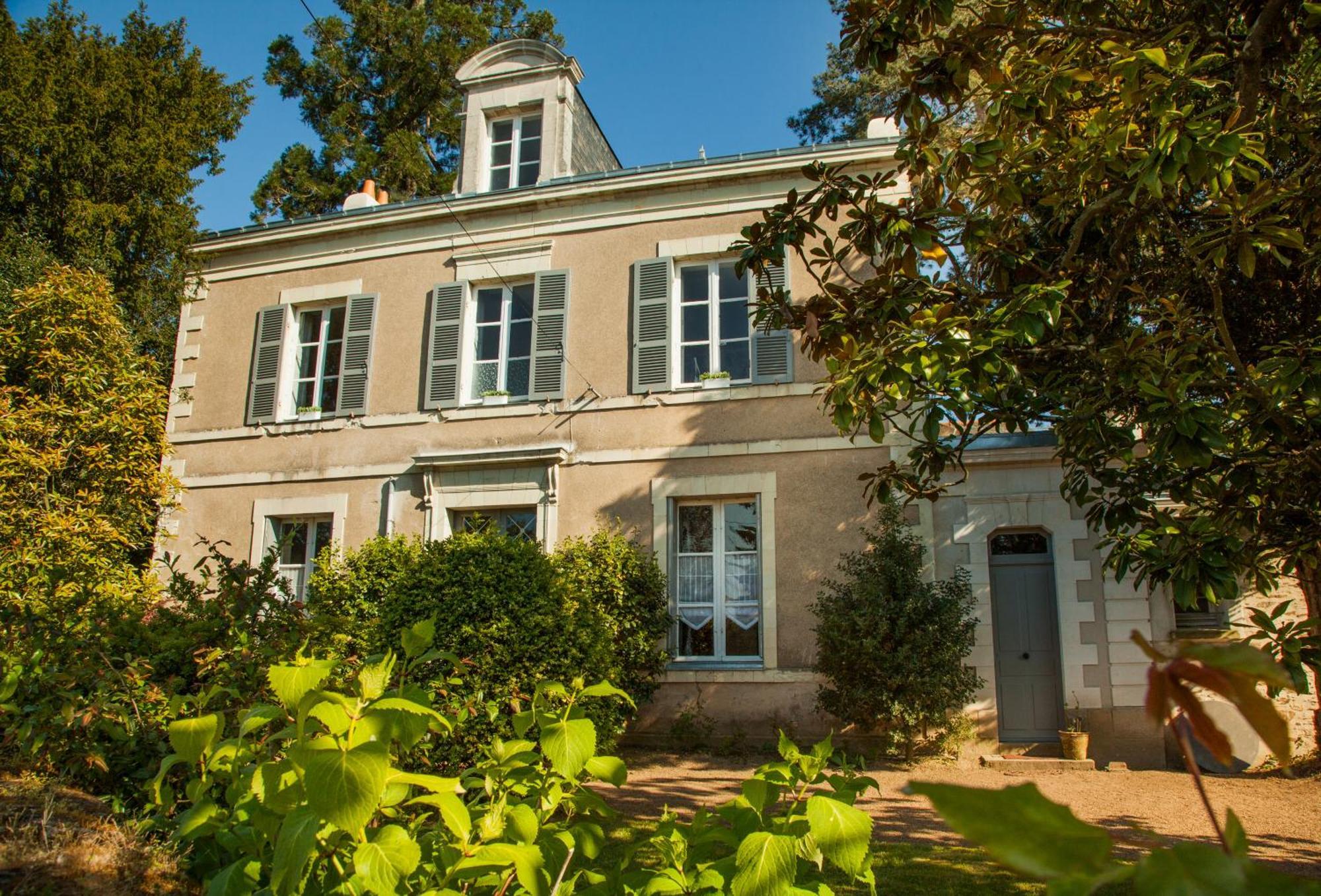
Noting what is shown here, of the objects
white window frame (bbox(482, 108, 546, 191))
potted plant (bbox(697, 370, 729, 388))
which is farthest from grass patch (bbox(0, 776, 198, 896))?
white window frame (bbox(482, 108, 546, 191))

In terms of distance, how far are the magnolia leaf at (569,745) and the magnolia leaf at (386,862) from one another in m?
0.24

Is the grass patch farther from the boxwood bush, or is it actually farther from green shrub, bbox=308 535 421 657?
green shrub, bbox=308 535 421 657

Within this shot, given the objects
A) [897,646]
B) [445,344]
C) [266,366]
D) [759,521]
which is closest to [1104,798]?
[897,646]

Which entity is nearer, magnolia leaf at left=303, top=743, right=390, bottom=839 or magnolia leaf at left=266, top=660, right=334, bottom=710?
magnolia leaf at left=303, top=743, right=390, bottom=839

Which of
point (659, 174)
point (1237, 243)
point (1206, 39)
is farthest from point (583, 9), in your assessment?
point (1237, 243)

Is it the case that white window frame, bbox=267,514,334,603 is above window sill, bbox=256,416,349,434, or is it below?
below

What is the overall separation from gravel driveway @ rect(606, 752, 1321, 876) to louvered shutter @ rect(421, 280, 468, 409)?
5215 mm

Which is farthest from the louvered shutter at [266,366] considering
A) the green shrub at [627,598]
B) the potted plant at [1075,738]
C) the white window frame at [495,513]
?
the potted plant at [1075,738]

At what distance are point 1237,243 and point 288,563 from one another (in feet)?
36.4

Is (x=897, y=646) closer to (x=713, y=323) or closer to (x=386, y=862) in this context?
(x=713, y=323)

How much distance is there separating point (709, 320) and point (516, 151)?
431cm

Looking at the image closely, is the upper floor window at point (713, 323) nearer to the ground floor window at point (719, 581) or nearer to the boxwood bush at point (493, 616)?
the ground floor window at point (719, 581)

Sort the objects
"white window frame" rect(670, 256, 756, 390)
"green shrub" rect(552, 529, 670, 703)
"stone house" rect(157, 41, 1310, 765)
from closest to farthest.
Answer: "green shrub" rect(552, 529, 670, 703), "stone house" rect(157, 41, 1310, 765), "white window frame" rect(670, 256, 756, 390)

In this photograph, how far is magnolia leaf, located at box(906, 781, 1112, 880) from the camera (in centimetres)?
40
